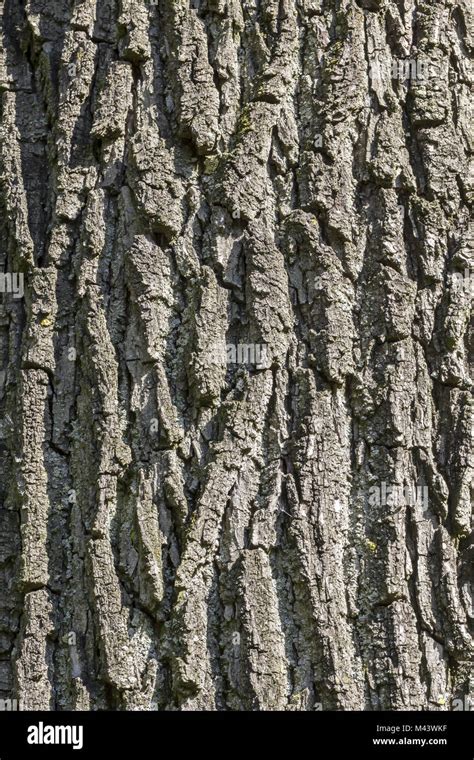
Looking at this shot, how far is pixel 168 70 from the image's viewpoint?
2.70 meters

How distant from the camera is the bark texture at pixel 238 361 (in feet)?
7.84

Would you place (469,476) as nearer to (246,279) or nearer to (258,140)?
(246,279)

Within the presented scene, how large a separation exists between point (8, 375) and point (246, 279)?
763 millimetres

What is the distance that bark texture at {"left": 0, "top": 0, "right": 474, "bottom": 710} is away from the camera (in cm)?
239

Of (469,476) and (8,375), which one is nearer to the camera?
(469,476)

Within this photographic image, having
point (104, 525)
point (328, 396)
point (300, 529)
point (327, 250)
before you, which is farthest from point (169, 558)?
point (327, 250)

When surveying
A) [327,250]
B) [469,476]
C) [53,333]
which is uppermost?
[327,250]

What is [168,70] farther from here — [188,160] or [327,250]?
[327,250]

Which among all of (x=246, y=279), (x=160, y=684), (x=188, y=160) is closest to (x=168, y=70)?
(x=188, y=160)

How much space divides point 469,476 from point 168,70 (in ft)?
4.87

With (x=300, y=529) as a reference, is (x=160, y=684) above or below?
below

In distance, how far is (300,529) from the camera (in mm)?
2410

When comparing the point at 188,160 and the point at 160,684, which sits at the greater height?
the point at 188,160

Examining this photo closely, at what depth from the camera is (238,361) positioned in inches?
99.6
